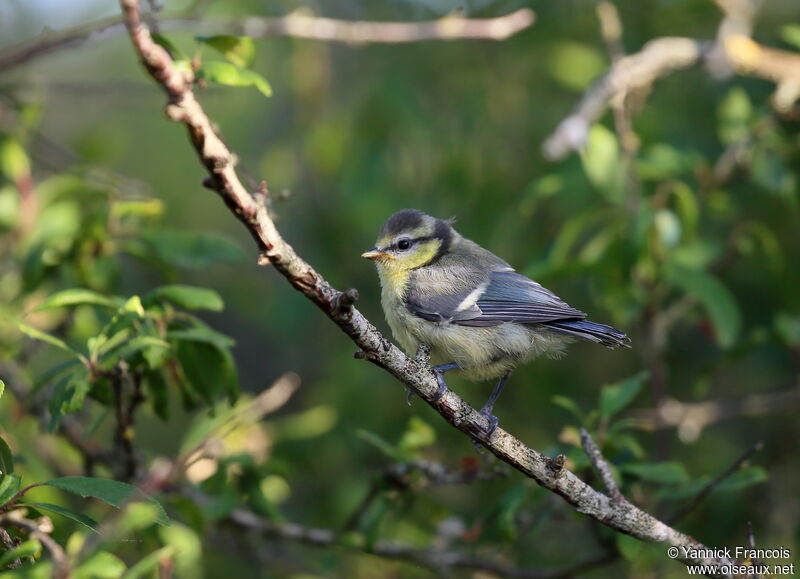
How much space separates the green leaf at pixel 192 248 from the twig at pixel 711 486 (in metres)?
1.82

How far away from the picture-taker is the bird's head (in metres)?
3.15

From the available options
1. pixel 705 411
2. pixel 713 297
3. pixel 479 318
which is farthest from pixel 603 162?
pixel 705 411

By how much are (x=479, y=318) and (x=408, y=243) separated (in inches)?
22.3

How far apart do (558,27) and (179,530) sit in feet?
11.4

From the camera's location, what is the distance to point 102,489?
1.88 metres

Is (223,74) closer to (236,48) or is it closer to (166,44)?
(166,44)

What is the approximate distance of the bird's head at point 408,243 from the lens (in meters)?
3.15

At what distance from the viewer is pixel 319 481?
471cm

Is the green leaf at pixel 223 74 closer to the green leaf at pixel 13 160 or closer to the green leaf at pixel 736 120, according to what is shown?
the green leaf at pixel 13 160

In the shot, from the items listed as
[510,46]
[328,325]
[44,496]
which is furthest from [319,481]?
[510,46]

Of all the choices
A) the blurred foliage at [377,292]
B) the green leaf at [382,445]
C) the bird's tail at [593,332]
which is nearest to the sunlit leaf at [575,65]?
the blurred foliage at [377,292]

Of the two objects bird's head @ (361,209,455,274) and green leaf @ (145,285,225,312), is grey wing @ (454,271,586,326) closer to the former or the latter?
bird's head @ (361,209,455,274)

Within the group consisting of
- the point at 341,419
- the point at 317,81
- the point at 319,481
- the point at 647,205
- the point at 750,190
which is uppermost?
the point at 750,190

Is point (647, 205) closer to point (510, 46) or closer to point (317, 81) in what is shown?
point (510, 46)
